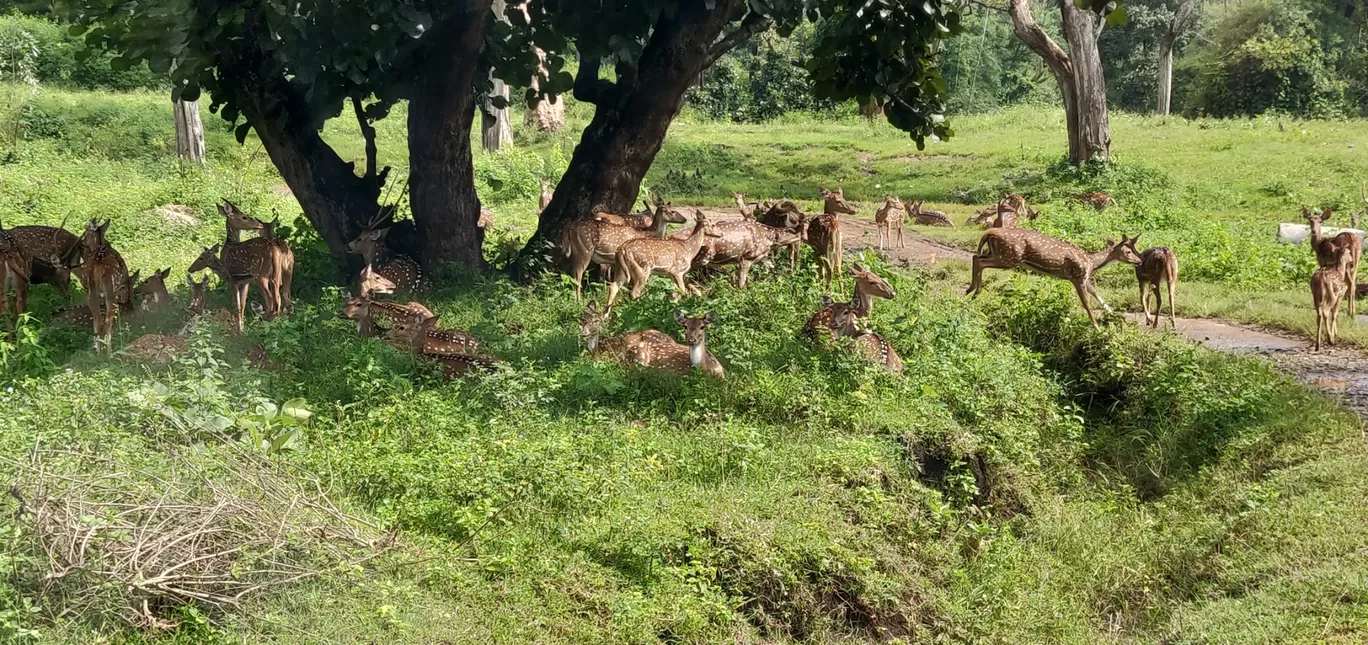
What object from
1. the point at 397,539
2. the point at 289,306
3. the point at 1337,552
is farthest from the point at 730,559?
the point at 289,306

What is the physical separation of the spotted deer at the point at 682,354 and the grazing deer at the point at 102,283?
11.8 ft

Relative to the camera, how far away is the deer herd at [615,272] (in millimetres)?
9023

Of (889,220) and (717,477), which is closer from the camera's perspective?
(717,477)

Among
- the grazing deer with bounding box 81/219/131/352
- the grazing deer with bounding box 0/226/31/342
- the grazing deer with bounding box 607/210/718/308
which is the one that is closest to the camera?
the grazing deer with bounding box 81/219/131/352

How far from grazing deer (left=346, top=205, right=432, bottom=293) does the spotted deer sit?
9.13 feet

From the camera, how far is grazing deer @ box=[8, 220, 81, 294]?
9898 mm

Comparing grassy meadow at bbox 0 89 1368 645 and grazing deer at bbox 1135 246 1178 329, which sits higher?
grazing deer at bbox 1135 246 1178 329

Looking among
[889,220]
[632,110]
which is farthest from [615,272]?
[889,220]

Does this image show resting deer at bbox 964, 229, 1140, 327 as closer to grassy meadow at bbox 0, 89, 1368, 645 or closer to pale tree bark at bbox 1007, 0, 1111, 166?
grassy meadow at bbox 0, 89, 1368, 645

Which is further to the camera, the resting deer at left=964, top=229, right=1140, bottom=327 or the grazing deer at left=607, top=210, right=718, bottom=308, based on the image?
the resting deer at left=964, top=229, right=1140, bottom=327

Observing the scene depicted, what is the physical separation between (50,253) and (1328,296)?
10270 millimetres

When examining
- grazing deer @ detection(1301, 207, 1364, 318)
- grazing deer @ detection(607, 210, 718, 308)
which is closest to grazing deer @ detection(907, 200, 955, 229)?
grazing deer @ detection(1301, 207, 1364, 318)

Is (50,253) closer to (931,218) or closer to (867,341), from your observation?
(867,341)

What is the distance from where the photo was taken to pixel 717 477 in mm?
7719
